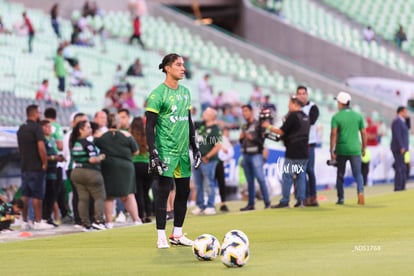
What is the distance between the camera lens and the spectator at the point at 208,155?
856 inches

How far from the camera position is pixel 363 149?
21.5m

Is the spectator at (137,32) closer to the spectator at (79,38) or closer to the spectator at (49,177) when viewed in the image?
the spectator at (79,38)

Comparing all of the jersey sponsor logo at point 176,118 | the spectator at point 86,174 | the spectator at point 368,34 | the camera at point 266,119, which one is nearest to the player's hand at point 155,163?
the jersey sponsor logo at point 176,118

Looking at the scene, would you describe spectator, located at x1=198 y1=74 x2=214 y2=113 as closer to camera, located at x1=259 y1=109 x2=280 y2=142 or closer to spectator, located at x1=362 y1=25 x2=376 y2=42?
camera, located at x1=259 y1=109 x2=280 y2=142

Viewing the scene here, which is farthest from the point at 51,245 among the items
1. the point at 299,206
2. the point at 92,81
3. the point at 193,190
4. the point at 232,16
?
the point at 232,16

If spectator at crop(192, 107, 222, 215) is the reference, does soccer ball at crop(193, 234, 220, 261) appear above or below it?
below

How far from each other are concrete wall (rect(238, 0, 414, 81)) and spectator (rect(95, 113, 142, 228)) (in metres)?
27.1

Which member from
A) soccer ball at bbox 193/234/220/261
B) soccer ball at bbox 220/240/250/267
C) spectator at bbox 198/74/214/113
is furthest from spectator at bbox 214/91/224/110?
soccer ball at bbox 220/240/250/267

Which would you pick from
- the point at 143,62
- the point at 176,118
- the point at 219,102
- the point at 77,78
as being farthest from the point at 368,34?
the point at 176,118

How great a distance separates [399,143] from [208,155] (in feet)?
20.4

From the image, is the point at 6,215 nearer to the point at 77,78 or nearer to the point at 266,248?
the point at 266,248

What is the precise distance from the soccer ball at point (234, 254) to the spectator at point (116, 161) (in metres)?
7.97

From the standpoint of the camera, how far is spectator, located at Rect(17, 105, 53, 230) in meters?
19.5

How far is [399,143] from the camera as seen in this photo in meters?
26.2
